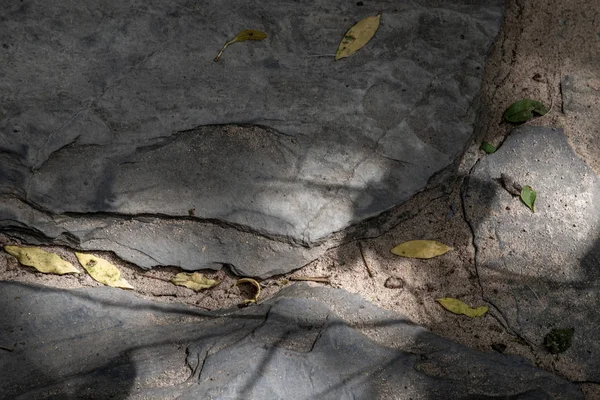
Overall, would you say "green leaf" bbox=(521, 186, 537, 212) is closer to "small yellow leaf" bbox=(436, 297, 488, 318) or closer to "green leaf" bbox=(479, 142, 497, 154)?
"green leaf" bbox=(479, 142, 497, 154)

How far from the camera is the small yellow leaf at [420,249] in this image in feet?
8.75

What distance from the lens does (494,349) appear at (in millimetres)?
2461

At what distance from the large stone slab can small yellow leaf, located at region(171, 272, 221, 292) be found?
0.15 m

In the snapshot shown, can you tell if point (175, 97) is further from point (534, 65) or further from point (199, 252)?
point (534, 65)

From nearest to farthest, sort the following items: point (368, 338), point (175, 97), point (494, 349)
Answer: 1. point (368, 338)
2. point (494, 349)
3. point (175, 97)

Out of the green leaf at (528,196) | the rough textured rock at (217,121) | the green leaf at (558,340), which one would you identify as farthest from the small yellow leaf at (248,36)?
the green leaf at (558,340)

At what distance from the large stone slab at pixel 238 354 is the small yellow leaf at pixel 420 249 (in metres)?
0.31

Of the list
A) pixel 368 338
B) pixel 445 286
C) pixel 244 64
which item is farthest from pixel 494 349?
pixel 244 64

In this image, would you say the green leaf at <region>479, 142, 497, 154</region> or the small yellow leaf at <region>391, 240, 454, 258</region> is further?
the green leaf at <region>479, 142, 497, 154</region>

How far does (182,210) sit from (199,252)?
17cm

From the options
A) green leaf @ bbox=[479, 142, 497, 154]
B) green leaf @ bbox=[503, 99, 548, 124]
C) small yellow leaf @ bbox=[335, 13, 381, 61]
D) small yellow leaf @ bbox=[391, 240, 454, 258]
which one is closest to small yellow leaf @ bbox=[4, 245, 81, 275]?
small yellow leaf @ bbox=[391, 240, 454, 258]

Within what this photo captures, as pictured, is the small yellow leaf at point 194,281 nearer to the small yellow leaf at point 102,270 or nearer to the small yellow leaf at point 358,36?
the small yellow leaf at point 102,270

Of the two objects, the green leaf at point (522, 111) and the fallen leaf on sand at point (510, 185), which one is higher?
the green leaf at point (522, 111)

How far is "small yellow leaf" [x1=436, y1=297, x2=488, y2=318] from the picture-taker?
2.54 metres
